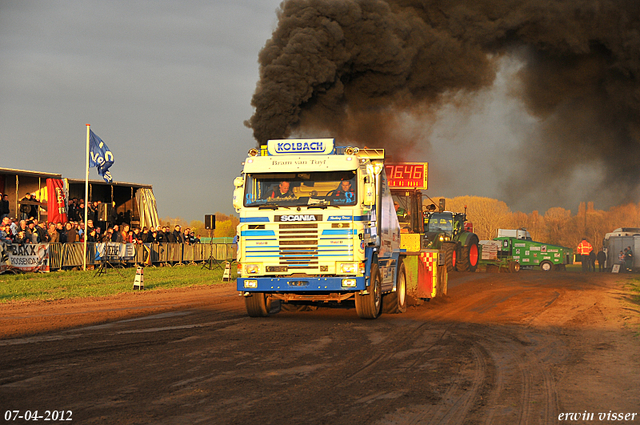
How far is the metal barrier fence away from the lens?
73.3ft

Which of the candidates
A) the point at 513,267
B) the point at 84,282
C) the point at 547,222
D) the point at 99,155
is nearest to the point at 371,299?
the point at 84,282

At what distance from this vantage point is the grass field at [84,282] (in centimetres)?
1612

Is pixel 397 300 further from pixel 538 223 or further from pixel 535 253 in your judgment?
pixel 538 223

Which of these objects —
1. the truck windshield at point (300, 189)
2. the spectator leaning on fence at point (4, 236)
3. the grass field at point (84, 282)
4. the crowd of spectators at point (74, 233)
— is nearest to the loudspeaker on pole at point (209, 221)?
the grass field at point (84, 282)

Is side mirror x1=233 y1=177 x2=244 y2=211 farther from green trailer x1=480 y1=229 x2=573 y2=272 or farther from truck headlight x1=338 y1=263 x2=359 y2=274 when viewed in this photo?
green trailer x1=480 y1=229 x2=573 y2=272

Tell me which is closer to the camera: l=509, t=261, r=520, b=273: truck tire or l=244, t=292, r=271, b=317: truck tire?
l=244, t=292, r=271, b=317: truck tire

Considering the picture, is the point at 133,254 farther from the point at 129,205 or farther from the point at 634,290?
the point at 634,290

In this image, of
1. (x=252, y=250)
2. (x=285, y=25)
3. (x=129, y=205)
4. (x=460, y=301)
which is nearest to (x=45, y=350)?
(x=252, y=250)

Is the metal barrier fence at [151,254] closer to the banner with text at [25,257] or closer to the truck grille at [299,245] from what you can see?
the banner with text at [25,257]

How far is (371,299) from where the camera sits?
1148 cm

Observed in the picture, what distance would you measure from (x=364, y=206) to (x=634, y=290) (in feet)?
44.4

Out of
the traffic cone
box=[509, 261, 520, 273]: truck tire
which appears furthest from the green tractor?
the traffic cone

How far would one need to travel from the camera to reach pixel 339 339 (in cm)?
950

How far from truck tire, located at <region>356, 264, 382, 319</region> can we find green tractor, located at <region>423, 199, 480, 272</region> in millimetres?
15346
